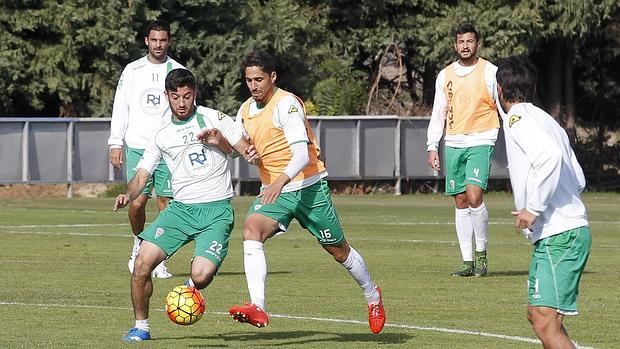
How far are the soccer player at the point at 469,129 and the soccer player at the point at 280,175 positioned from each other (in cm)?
414

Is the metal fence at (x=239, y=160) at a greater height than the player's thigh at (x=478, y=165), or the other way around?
the player's thigh at (x=478, y=165)

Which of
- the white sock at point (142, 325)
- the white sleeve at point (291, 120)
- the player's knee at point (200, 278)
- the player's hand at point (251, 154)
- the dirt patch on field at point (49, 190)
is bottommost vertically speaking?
the dirt patch on field at point (49, 190)

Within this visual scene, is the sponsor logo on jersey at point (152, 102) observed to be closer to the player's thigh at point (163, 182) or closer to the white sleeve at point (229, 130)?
the player's thigh at point (163, 182)

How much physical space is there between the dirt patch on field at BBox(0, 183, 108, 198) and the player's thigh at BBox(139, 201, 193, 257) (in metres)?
21.6

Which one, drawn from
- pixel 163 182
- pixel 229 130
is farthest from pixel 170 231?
pixel 163 182

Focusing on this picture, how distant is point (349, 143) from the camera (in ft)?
112

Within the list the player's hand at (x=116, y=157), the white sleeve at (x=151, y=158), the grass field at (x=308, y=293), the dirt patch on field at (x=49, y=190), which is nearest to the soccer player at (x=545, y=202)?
the grass field at (x=308, y=293)

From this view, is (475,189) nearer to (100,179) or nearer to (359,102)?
(100,179)

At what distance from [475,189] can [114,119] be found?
3.70 metres

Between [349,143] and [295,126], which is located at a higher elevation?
[295,126]

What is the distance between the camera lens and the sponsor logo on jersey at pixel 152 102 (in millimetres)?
15031

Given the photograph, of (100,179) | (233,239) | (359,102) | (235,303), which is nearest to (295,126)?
(235,303)

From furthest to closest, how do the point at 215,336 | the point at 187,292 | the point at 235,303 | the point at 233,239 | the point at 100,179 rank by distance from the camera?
the point at 100,179
the point at 233,239
the point at 235,303
the point at 215,336
the point at 187,292

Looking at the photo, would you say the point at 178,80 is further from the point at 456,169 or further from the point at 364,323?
the point at 456,169
